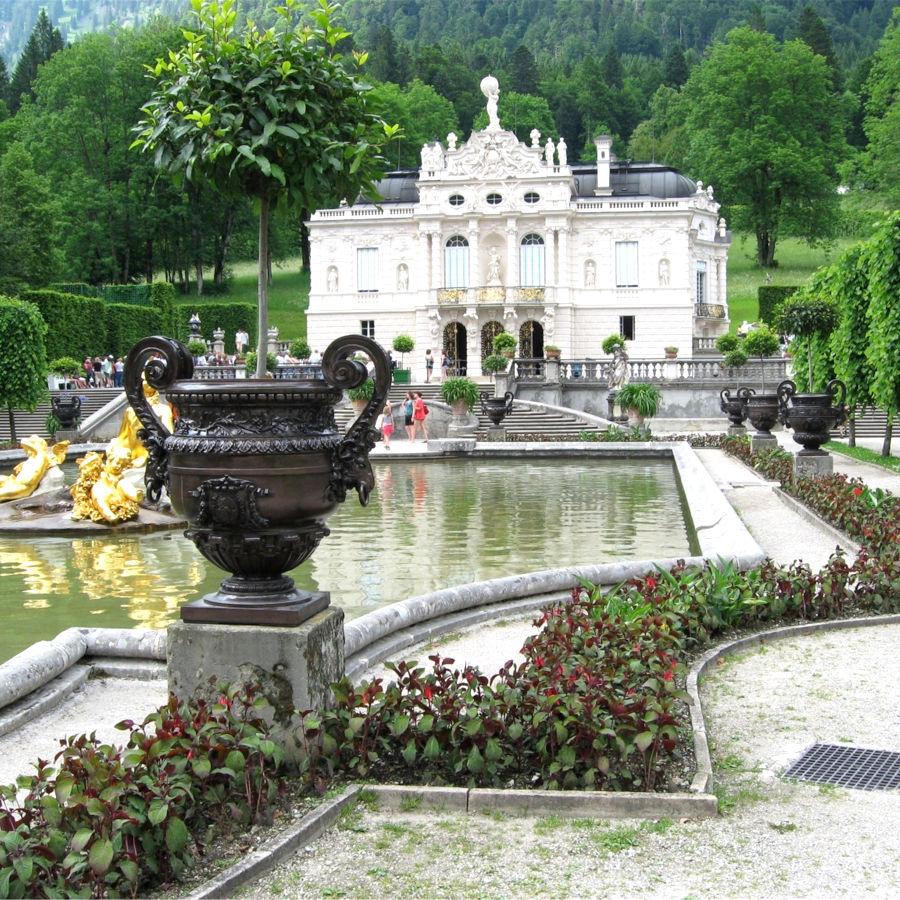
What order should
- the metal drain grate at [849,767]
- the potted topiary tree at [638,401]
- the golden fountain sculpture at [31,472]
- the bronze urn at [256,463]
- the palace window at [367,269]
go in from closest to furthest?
the bronze urn at [256,463] → the metal drain grate at [849,767] → the golden fountain sculpture at [31,472] → the potted topiary tree at [638,401] → the palace window at [367,269]

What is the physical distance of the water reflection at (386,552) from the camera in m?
8.28

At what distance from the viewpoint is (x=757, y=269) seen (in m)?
65.7

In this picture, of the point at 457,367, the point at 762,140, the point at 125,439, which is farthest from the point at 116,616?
the point at 762,140

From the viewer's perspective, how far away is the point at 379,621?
249 inches

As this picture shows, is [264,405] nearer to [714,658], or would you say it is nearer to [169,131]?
[169,131]

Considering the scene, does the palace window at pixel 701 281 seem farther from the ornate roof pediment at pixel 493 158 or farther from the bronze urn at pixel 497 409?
the bronze urn at pixel 497 409

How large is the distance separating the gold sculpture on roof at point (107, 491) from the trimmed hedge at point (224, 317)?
4316cm

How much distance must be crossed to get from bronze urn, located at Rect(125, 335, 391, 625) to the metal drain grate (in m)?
2.02

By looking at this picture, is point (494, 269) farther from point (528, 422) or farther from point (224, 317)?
point (528, 422)

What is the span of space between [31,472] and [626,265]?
39.0 metres

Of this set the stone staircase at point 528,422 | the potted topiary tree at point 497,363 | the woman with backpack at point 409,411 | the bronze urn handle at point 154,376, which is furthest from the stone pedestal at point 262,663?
the potted topiary tree at point 497,363

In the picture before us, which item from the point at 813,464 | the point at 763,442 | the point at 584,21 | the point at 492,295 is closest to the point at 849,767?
the point at 813,464

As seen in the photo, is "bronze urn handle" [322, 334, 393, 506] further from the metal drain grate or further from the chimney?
the chimney

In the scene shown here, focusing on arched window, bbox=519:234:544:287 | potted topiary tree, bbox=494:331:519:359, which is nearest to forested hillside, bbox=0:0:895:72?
arched window, bbox=519:234:544:287
